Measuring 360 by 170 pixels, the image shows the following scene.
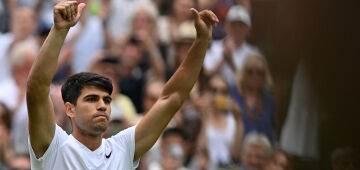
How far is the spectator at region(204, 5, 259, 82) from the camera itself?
9.33 m

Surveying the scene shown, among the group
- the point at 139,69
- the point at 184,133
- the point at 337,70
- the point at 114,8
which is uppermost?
the point at 337,70

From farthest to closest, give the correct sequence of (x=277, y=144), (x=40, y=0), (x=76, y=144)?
(x=40, y=0) → (x=277, y=144) → (x=76, y=144)

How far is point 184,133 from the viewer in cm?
890

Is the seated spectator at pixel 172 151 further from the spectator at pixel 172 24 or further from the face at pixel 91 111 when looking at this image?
the face at pixel 91 111

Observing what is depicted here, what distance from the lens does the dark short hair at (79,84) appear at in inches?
→ 182

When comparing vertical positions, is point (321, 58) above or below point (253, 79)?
above

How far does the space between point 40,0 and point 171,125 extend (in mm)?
2113

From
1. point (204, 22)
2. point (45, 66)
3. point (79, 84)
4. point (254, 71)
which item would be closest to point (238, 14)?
point (254, 71)

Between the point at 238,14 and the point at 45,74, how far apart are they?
216 inches

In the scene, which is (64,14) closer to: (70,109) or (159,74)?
(70,109)

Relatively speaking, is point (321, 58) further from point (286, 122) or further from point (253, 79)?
point (253, 79)

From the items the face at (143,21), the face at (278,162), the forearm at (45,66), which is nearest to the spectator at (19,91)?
the face at (143,21)

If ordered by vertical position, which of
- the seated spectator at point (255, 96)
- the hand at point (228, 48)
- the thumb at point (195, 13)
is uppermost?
the thumb at point (195, 13)

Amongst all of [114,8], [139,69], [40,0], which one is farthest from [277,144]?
[40,0]
